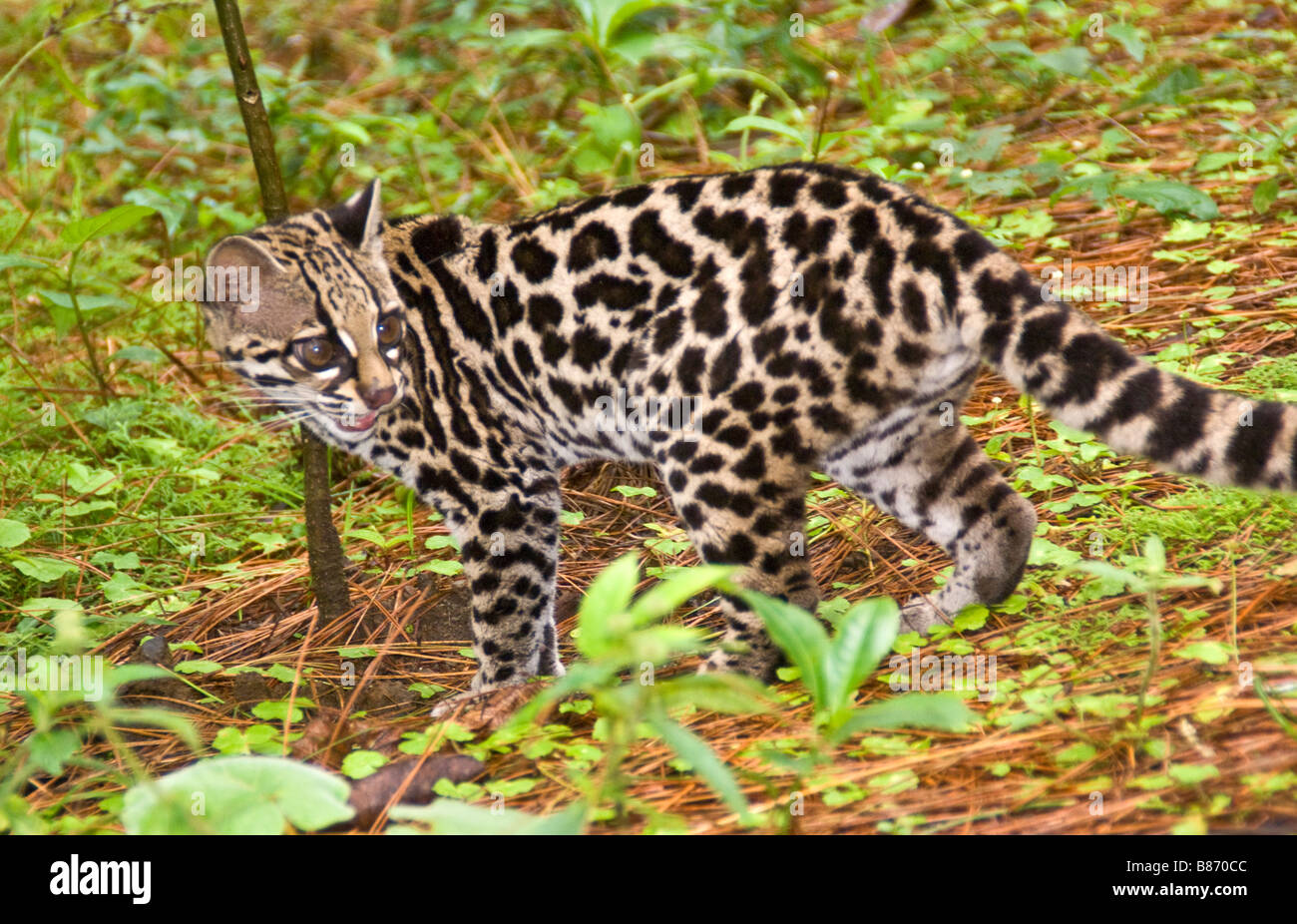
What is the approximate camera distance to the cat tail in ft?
11.0

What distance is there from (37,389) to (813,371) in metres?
4.76

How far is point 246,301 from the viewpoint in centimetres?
441

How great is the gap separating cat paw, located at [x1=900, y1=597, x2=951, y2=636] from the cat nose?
7.13 feet

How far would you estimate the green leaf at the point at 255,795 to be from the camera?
110 inches

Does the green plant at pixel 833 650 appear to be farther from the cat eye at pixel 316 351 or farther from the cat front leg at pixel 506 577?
the cat eye at pixel 316 351

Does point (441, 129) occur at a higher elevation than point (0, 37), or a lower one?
lower

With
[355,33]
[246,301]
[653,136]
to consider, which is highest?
[355,33]

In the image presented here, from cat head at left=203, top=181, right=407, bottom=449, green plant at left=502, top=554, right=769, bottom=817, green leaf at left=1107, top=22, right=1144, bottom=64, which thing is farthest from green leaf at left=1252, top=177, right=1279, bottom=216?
green plant at left=502, top=554, right=769, bottom=817

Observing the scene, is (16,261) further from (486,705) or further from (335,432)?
(486,705)

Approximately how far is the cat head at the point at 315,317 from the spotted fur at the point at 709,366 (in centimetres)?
1

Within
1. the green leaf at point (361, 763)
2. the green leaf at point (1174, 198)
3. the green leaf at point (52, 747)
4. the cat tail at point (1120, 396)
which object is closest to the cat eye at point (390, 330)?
the green leaf at point (361, 763)
